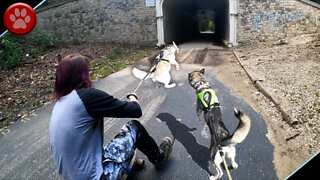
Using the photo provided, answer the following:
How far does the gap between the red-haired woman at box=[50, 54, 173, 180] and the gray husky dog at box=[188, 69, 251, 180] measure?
92 cm

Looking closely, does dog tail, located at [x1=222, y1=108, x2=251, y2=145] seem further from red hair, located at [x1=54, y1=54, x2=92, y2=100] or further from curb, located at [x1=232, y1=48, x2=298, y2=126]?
red hair, located at [x1=54, y1=54, x2=92, y2=100]

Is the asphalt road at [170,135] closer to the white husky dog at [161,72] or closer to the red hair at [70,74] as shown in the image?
the white husky dog at [161,72]

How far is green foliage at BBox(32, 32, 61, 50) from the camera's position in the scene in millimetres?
3628

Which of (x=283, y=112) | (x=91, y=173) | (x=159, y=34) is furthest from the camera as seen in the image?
(x=159, y=34)

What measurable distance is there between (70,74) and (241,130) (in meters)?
1.80

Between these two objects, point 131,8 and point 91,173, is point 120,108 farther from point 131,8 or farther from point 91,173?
point 131,8

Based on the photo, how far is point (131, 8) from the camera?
8.96 metres

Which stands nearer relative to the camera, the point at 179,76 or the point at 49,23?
the point at 179,76

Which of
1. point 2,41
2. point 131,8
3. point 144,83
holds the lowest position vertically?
point 144,83

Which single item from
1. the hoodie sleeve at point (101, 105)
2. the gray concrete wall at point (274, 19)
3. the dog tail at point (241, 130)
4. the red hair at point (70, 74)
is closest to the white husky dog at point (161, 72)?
the dog tail at point (241, 130)

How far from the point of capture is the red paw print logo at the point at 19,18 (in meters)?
1.51

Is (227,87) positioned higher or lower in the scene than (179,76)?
lower

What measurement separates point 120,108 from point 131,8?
7972 millimetres

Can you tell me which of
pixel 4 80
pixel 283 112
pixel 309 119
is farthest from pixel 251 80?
pixel 4 80
